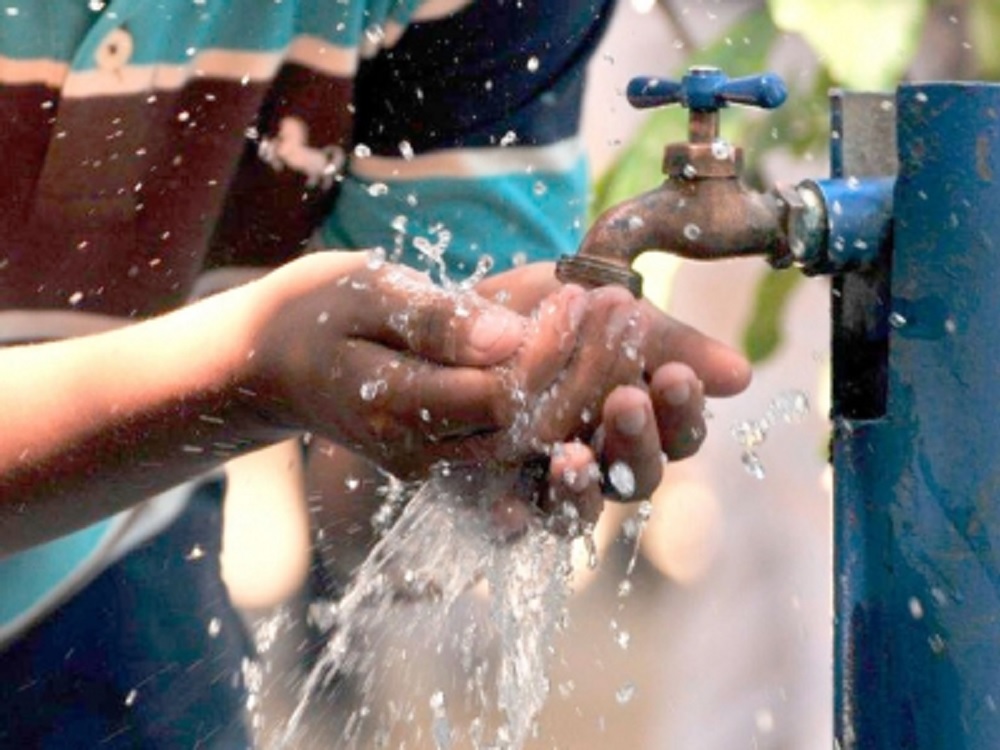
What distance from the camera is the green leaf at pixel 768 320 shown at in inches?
106

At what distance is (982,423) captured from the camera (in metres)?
1.23

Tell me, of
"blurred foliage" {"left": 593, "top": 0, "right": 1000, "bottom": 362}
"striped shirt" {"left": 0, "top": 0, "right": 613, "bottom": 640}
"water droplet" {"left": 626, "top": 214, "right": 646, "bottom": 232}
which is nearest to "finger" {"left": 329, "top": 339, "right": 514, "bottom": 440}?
"water droplet" {"left": 626, "top": 214, "right": 646, "bottom": 232}

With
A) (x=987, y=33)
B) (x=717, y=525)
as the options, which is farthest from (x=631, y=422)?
(x=717, y=525)

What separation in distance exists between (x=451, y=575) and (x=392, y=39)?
1.64ft

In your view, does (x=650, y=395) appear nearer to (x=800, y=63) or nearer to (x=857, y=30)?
(x=857, y=30)

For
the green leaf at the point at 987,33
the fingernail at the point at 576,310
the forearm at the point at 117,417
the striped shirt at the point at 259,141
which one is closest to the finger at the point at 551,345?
the fingernail at the point at 576,310

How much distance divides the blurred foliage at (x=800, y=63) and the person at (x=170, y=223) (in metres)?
0.51

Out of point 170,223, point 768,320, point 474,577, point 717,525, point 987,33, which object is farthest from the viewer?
point 717,525

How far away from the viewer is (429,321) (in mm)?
1228

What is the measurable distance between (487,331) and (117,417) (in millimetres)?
352

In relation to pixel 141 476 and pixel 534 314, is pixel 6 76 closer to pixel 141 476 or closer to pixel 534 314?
pixel 141 476

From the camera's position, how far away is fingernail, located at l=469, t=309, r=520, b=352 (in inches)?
47.4

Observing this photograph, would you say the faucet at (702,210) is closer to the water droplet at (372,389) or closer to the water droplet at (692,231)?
the water droplet at (692,231)

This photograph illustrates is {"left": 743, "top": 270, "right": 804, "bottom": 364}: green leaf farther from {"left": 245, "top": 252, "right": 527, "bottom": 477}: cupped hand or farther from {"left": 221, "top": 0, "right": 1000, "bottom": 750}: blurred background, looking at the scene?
{"left": 245, "top": 252, "right": 527, "bottom": 477}: cupped hand
